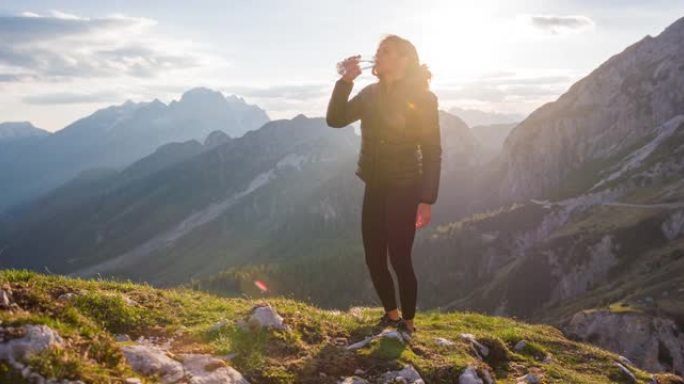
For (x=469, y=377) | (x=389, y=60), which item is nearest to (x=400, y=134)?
(x=389, y=60)

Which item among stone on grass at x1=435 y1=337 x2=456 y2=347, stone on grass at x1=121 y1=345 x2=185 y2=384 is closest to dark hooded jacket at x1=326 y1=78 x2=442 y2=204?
stone on grass at x1=435 y1=337 x2=456 y2=347

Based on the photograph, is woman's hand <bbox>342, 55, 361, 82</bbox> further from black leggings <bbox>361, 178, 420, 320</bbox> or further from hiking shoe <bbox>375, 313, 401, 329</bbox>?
hiking shoe <bbox>375, 313, 401, 329</bbox>

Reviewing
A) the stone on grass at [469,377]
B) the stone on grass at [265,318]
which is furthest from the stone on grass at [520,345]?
the stone on grass at [265,318]

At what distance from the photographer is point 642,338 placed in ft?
275

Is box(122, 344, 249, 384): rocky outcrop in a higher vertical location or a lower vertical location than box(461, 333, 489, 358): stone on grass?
higher

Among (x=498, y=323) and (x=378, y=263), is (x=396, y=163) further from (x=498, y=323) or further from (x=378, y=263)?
(x=498, y=323)

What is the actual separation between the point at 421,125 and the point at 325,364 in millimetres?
4806

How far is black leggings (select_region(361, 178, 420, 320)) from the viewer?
35.7ft

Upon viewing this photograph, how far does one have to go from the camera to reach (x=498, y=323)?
1958 centimetres

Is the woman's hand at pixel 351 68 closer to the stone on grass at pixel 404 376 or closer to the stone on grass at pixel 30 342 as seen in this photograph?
the stone on grass at pixel 404 376

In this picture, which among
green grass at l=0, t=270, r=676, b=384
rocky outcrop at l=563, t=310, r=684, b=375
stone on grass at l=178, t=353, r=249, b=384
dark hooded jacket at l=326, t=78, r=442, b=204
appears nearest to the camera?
green grass at l=0, t=270, r=676, b=384

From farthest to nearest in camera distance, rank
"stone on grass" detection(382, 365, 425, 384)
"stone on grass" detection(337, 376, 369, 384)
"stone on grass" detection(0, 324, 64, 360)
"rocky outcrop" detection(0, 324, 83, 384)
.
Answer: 1. "stone on grass" detection(382, 365, 425, 384)
2. "stone on grass" detection(337, 376, 369, 384)
3. "stone on grass" detection(0, 324, 64, 360)
4. "rocky outcrop" detection(0, 324, 83, 384)

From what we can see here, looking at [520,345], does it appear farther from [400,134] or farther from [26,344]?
[26,344]

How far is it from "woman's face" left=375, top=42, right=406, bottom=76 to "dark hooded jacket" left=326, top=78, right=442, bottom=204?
25 centimetres
